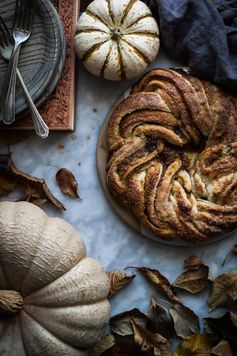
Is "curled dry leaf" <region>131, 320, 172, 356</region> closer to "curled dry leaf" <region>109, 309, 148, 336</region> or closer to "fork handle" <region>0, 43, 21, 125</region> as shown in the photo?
"curled dry leaf" <region>109, 309, 148, 336</region>

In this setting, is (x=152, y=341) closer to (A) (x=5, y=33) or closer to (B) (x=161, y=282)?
(B) (x=161, y=282)

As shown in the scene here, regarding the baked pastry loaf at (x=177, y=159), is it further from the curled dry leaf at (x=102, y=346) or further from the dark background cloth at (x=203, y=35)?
the curled dry leaf at (x=102, y=346)

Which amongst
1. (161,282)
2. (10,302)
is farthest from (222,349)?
(10,302)

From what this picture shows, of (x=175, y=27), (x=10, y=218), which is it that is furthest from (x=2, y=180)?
(x=175, y=27)

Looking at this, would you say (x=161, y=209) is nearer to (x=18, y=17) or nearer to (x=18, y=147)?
(x=18, y=147)

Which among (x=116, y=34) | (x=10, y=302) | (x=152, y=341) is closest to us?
(x=10, y=302)

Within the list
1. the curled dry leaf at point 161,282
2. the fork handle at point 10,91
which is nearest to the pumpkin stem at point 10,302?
the curled dry leaf at point 161,282
